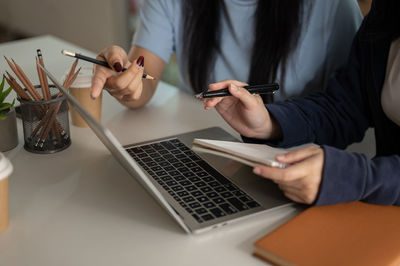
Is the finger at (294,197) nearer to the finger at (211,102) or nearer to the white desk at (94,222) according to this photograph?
the white desk at (94,222)

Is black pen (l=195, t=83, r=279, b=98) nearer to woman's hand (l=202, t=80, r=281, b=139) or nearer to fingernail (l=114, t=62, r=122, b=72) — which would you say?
woman's hand (l=202, t=80, r=281, b=139)

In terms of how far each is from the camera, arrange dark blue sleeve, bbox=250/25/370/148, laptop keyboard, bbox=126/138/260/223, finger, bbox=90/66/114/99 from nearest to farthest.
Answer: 1. laptop keyboard, bbox=126/138/260/223
2. finger, bbox=90/66/114/99
3. dark blue sleeve, bbox=250/25/370/148

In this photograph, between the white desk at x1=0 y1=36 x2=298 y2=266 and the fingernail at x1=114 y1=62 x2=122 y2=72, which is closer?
the white desk at x1=0 y1=36 x2=298 y2=266

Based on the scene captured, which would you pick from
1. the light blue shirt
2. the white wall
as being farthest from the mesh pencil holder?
the white wall

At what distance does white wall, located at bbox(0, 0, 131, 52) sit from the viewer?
3.58 metres

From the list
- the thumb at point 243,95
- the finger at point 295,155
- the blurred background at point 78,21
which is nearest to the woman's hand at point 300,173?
the finger at point 295,155

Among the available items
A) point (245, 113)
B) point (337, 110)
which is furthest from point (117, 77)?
point (337, 110)

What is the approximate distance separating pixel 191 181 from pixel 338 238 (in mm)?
272

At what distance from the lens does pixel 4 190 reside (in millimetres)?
701

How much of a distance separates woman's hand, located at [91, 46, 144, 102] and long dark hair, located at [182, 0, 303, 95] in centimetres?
40

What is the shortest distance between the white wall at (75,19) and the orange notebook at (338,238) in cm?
309

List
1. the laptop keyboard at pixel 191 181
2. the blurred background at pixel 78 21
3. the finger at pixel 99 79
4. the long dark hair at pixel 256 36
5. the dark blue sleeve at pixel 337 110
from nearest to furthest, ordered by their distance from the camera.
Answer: the laptop keyboard at pixel 191 181 → the finger at pixel 99 79 → the dark blue sleeve at pixel 337 110 → the long dark hair at pixel 256 36 → the blurred background at pixel 78 21

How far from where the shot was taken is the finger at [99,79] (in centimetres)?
90

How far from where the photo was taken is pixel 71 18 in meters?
3.91
